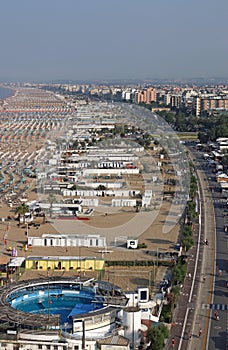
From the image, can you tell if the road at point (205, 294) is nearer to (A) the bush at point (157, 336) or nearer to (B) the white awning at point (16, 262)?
(A) the bush at point (157, 336)

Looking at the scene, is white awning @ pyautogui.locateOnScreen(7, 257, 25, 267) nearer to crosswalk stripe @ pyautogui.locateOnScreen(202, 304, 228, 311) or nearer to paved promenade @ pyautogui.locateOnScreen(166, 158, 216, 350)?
paved promenade @ pyautogui.locateOnScreen(166, 158, 216, 350)

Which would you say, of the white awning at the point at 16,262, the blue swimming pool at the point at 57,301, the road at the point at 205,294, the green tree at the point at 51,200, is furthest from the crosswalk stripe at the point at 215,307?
the green tree at the point at 51,200

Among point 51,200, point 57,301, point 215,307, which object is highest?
point 51,200

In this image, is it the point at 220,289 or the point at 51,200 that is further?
the point at 51,200

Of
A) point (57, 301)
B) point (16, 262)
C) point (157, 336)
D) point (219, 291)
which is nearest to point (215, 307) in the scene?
point (219, 291)

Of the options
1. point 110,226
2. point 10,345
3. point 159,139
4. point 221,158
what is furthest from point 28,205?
point 159,139

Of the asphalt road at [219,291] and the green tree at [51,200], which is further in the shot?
the green tree at [51,200]

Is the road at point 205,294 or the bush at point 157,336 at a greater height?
the bush at point 157,336

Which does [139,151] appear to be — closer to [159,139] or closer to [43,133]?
[159,139]

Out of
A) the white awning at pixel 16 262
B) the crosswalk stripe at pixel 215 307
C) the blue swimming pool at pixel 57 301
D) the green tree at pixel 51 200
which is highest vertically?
the green tree at pixel 51 200

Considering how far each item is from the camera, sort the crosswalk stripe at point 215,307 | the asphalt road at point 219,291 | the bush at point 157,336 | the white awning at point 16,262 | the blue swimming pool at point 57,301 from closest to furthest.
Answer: the bush at point 157,336 → the asphalt road at point 219,291 → the blue swimming pool at point 57,301 → the crosswalk stripe at point 215,307 → the white awning at point 16,262

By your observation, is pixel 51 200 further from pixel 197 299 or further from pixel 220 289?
pixel 197 299
